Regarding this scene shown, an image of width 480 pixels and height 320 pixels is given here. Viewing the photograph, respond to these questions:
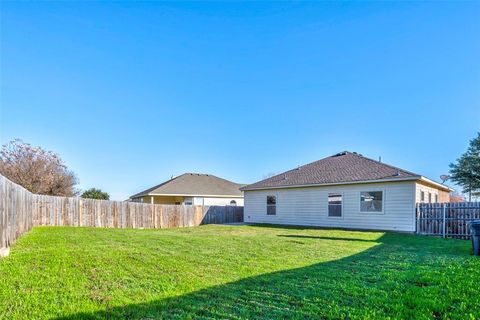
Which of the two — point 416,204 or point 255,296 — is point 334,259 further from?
point 416,204

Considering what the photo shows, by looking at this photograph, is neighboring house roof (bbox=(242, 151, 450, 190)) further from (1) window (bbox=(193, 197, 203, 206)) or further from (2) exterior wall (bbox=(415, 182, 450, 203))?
(1) window (bbox=(193, 197, 203, 206))

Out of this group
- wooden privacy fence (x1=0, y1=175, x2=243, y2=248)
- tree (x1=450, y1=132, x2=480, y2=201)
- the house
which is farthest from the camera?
tree (x1=450, y1=132, x2=480, y2=201)

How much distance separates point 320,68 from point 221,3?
620 cm

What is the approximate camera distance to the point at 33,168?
22859mm

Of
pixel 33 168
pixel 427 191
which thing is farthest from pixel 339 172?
pixel 33 168

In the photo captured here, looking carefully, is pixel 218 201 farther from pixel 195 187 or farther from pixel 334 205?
pixel 334 205

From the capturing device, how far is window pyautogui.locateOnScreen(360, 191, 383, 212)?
14.6 m

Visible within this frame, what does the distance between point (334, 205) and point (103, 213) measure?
12.3 m

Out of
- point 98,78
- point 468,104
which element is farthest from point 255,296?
point 468,104

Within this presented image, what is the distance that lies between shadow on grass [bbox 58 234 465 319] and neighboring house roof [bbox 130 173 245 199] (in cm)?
2194

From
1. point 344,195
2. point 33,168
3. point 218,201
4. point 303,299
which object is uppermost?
point 33,168

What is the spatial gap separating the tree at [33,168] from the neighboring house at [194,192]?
7032 mm

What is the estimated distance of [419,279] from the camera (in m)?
4.63

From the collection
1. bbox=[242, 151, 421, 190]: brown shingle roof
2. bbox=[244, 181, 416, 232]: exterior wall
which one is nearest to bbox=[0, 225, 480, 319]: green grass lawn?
bbox=[244, 181, 416, 232]: exterior wall
